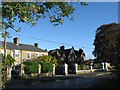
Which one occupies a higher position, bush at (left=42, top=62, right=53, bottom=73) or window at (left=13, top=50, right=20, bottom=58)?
window at (left=13, top=50, right=20, bottom=58)

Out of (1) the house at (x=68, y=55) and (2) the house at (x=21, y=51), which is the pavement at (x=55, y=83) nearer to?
(2) the house at (x=21, y=51)

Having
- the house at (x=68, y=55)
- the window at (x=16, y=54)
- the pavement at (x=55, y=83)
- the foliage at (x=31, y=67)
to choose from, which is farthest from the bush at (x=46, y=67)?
the house at (x=68, y=55)

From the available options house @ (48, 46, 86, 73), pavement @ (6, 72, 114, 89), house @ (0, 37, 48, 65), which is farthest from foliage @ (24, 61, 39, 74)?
house @ (48, 46, 86, 73)

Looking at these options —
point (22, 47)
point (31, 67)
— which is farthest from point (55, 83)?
point (22, 47)

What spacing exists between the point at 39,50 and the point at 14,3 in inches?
2229

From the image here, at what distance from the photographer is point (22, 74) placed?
1598 inches

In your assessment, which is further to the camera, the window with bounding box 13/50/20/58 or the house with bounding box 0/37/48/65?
the window with bounding box 13/50/20/58

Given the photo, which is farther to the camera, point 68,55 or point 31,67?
point 68,55

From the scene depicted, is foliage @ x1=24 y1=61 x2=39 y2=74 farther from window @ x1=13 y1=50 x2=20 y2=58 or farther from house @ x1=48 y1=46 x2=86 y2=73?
house @ x1=48 y1=46 x2=86 y2=73

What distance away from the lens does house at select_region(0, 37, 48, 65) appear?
2208 inches

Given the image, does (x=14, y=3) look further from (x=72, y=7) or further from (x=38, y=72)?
(x=38, y=72)

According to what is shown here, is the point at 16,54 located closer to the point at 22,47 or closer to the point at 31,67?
the point at 22,47

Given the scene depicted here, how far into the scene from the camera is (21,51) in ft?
191

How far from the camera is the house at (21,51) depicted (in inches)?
2208
